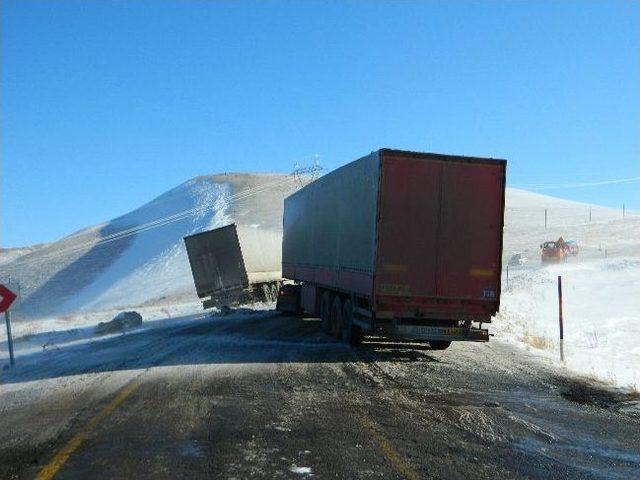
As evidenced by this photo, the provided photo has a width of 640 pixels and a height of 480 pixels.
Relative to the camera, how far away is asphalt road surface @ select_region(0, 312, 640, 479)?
5.54 m

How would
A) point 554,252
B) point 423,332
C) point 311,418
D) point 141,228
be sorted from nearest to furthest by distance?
Answer: point 311,418, point 423,332, point 554,252, point 141,228

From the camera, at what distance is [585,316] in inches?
1034

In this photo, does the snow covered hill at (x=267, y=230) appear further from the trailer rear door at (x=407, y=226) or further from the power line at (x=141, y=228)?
the trailer rear door at (x=407, y=226)

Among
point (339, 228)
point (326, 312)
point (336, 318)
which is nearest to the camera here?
point (339, 228)

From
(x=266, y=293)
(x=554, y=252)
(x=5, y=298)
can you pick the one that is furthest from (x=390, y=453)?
(x=554, y=252)

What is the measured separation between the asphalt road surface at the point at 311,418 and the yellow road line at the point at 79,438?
0.02 meters

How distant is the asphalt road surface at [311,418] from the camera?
18.2 feet

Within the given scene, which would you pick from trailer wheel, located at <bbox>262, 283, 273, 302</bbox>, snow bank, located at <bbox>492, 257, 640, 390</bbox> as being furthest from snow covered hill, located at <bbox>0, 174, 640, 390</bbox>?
trailer wheel, located at <bbox>262, 283, 273, 302</bbox>

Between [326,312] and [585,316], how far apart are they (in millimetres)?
14944

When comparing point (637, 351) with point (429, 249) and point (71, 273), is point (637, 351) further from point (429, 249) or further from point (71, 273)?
point (71, 273)

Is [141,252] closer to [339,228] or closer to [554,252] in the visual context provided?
[554,252]

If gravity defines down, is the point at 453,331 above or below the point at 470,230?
below

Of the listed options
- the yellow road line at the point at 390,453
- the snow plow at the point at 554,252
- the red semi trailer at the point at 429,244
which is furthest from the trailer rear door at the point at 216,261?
the snow plow at the point at 554,252

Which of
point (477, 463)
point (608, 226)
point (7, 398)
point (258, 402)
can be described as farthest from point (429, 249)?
point (608, 226)
